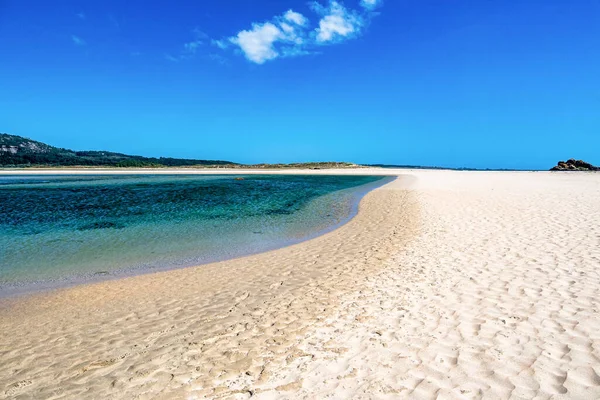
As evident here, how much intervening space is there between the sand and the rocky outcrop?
246 feet

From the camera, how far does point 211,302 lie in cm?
688

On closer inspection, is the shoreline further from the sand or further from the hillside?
the hillside

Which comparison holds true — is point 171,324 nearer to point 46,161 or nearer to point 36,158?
point 46,161

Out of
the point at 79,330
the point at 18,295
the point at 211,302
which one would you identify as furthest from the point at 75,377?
the point at 18,295

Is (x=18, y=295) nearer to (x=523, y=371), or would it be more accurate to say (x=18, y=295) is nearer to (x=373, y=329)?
(x=373, y=329)

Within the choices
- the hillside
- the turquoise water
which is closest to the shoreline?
the turquoise water

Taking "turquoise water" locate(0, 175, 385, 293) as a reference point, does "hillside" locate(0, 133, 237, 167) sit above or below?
above

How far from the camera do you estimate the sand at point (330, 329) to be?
3961mm

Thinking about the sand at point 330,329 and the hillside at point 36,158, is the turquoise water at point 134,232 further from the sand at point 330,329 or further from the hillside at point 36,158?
the hillside at point 36,158

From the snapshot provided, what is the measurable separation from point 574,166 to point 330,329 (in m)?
84.6

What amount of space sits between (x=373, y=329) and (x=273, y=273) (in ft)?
12.9

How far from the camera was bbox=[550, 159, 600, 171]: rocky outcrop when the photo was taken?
2662 inches

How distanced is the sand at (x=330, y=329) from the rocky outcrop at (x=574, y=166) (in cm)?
7503

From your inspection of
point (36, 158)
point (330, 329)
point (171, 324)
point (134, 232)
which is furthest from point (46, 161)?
point (330, 329)
